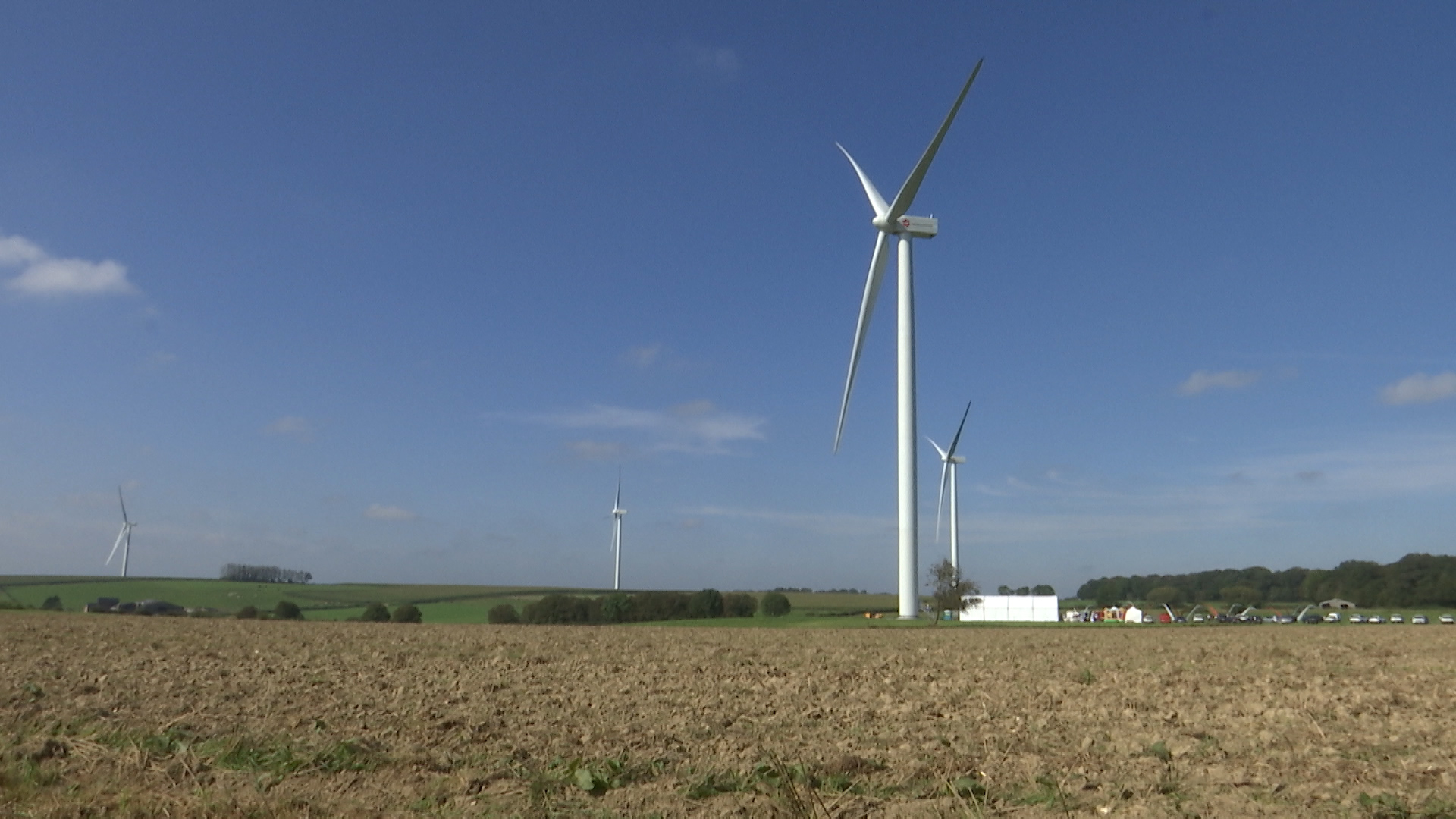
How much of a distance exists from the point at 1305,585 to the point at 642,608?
109145 mm

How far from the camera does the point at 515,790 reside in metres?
9.70

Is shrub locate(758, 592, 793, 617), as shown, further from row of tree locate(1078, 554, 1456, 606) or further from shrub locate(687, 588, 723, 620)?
row of tree locate(1078, 554, 1456, 606)

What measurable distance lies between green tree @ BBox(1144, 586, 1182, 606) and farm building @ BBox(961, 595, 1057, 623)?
209ft

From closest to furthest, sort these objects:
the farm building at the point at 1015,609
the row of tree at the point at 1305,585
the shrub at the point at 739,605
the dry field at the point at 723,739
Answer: the dry field at the point at 723,739, the farm building at the point at 1015,609, the shrub at the point at 739,605, the row of tree at the point at 1305,585

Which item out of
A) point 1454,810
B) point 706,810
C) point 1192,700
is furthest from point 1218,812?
point 1192,700

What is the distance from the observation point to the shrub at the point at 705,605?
91.8m

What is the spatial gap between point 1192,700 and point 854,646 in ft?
73.0

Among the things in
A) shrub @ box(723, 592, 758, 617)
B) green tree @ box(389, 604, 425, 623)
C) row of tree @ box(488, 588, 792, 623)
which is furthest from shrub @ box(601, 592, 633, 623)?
green tree @ box(389, 604, 425, 623)

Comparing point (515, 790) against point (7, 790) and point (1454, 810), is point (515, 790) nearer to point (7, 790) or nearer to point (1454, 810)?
point (7, 790)

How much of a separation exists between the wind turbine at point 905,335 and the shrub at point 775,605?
97.6ft

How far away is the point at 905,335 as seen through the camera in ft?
203

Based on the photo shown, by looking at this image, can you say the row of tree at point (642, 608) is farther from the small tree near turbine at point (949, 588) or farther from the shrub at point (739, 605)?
the small tree near turbine at point (949, 588)

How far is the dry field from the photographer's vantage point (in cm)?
908

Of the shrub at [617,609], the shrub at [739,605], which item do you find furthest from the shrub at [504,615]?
the shrub at [739,605]
